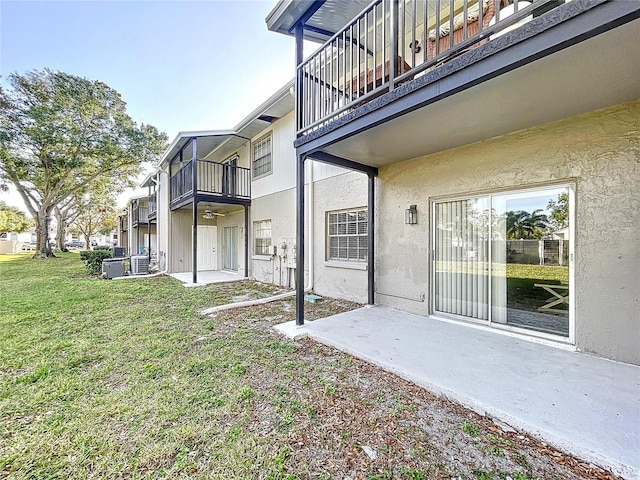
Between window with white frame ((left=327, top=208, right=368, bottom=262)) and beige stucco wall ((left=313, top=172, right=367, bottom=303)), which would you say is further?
window with white frame ((left=327, top=208, right=368, bottom=262))

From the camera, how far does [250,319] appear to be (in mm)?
5703

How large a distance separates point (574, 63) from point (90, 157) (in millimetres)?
26593

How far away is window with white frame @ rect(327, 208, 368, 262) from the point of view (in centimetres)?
691

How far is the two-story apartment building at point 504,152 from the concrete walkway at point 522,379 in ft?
1.85

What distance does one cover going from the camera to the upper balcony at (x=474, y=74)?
2.23 m

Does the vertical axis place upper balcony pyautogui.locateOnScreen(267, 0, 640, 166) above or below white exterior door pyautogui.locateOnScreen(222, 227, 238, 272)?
above

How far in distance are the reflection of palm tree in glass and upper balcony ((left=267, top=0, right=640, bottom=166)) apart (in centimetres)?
128

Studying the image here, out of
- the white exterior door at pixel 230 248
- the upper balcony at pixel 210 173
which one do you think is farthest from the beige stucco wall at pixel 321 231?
the white exterior door at pixel 230 248

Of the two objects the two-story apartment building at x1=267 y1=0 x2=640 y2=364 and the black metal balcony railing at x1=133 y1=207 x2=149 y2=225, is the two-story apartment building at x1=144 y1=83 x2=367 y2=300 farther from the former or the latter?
the black metal balcony railing at x1=133 y1=207 x2=149 y2=225

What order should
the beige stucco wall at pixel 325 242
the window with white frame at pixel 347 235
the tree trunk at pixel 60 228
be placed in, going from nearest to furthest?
the beige stucco wall at pixel 325 242, the window with white frame at pixel 347 235, the tree trunk at pixel 60 228

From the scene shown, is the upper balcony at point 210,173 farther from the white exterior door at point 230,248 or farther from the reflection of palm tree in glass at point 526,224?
the reflection of palm tree in glass at point 526,224

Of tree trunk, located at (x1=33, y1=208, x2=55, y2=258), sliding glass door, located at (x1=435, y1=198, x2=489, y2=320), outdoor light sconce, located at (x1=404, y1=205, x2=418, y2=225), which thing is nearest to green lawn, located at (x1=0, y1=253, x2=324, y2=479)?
sliding glass door, located at (x1=435, y1=198, x2=489, y2=320)

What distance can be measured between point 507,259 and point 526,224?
591mm

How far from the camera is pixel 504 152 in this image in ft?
14.1
